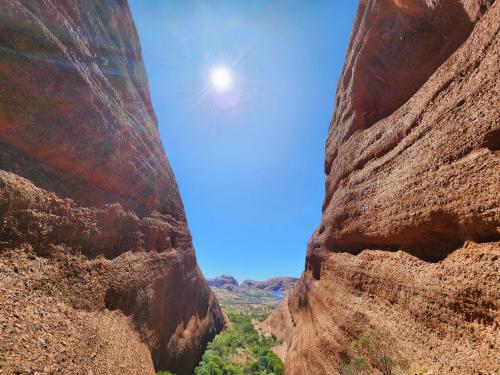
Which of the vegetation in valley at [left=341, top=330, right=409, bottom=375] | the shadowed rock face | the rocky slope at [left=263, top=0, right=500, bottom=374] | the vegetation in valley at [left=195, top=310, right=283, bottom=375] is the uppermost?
the shadowed rock face

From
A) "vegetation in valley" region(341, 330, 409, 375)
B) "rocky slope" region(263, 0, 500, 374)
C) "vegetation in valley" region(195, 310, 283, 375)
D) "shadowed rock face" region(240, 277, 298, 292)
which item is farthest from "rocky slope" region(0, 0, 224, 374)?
"shadowed rock face" region(240, 277, 298, 292)

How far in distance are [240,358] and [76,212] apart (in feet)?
91.4

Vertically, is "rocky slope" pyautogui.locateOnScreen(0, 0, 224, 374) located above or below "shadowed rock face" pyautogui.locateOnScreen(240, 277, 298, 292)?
below

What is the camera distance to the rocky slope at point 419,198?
849cm

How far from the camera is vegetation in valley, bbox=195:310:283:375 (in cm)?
2331

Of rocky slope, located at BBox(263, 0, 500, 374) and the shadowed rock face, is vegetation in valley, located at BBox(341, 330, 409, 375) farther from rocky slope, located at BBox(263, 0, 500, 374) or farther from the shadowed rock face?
the shadowed rock face

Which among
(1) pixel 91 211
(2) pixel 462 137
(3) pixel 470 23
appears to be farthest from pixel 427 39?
(1) pixel 91 211

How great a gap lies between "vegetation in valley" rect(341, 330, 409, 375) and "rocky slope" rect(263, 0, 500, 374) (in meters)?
0.42

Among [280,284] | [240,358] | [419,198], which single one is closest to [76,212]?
[419,198]

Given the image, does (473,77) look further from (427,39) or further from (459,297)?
(459,297)

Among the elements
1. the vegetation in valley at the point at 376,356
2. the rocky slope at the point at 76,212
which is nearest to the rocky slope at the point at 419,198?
the vegetation in valley at the point at 376,356

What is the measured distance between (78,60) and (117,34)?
9940 millimetres

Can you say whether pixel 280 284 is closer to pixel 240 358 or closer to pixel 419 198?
pixel 240 358

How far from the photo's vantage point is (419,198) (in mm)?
11383
